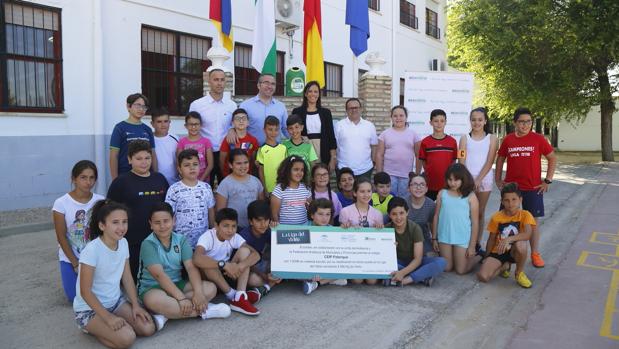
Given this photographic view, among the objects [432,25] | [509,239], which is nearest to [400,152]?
[509,239]

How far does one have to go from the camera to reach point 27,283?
4730mm

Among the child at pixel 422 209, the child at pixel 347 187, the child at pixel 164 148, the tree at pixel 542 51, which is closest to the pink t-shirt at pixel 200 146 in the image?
the child at pixel 164 148

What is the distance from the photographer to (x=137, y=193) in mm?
4160

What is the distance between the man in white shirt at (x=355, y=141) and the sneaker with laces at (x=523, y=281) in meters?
2.08

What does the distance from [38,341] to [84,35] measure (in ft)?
22.4

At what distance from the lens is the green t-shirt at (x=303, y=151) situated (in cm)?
530

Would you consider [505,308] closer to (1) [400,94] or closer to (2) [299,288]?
(2) [299,288]

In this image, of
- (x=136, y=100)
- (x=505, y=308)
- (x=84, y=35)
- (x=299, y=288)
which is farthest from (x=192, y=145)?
(x=84, y=35)

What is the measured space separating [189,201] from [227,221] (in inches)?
18.7

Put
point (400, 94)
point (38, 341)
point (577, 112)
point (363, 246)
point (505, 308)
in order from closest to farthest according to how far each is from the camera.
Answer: point (38, 341) < point (505, 308) < point (363, 246) < point (577, 112) < point (400, 94)

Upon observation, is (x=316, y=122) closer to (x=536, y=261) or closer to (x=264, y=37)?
(x=536, y=261)

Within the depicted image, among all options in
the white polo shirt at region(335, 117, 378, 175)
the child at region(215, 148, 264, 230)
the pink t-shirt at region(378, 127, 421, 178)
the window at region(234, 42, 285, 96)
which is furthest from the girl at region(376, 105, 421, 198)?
the window at region(234, 42, 285, 96)

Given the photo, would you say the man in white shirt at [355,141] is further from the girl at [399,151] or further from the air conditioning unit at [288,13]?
the air conditioning unit at [288,13]

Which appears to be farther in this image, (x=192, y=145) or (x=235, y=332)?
(x=192, y=145)
